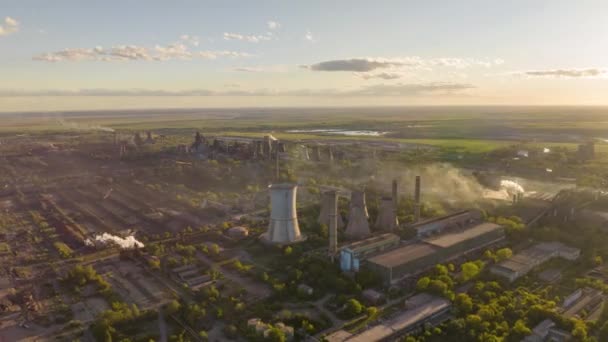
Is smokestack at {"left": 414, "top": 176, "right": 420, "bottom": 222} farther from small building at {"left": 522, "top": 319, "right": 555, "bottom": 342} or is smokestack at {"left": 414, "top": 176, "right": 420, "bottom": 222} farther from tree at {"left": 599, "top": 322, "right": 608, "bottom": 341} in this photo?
tree at {"left": 599, "top": 322, "right": 608, "bottom": 341}

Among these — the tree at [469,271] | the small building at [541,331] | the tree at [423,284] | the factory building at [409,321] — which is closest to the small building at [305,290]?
the factory building at [409,321]

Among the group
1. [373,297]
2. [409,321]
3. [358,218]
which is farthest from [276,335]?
[358,218]

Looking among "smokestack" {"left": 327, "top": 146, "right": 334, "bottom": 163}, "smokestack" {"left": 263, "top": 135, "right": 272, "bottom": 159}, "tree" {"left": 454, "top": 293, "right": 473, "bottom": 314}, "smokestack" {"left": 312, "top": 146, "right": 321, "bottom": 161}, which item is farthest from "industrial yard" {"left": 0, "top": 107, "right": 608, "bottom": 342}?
"smokestack" {"left": 312, "top": 146, "right": 321, "bottom": 161}

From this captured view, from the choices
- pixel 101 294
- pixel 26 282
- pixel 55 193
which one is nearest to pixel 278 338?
pixel 101 294

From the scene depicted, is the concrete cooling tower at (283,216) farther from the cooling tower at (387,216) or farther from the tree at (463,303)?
the tree at (463,303)

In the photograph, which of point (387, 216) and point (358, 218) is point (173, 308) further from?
point (387, 216)

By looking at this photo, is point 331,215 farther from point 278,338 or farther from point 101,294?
point 101,294

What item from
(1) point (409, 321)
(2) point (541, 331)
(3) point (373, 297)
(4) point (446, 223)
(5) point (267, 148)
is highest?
(5) point (267, 148)
